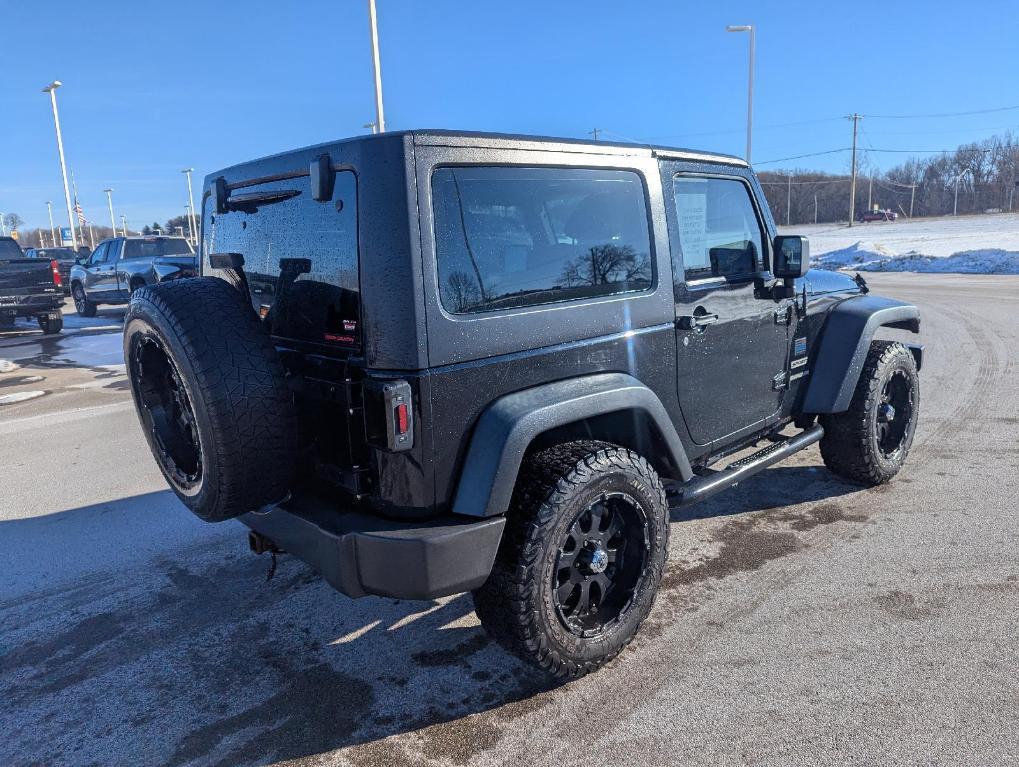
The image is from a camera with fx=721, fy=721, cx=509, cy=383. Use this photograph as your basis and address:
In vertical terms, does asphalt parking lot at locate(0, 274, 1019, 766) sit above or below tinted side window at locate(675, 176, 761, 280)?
below

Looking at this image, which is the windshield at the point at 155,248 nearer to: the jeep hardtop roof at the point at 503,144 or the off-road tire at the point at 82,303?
the off-road tire at the point at 82,303

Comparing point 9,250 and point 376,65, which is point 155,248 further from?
point 376,65

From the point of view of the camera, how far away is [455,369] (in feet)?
7.99

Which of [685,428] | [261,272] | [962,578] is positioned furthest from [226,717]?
[962,578]

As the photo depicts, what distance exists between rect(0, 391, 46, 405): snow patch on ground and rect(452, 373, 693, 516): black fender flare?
7.54 metres

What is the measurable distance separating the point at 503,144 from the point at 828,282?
2719mm

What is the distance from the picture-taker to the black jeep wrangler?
2387 millimetres

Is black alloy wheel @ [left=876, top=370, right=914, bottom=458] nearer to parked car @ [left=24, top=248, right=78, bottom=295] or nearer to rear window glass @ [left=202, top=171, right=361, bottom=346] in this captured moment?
rear window glass @ [left=202, top=171, right=361, bottom=346]

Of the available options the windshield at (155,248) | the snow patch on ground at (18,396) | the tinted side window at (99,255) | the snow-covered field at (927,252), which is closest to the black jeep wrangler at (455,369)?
the snow patch on ground at (18,396)

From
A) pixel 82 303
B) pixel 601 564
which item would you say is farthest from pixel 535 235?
pixel 82 303

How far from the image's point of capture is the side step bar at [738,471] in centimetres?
331

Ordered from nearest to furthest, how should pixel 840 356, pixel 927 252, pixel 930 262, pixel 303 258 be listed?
pixel 303 258 < pixel 840 356 < pixel 930 262 < pixel 927 252

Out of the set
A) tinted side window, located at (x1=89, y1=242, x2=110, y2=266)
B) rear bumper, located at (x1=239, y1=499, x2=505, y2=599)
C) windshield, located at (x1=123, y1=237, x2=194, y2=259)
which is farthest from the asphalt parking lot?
tinted side window, located at (x1=89, y1=242, x2=110, y2=266)

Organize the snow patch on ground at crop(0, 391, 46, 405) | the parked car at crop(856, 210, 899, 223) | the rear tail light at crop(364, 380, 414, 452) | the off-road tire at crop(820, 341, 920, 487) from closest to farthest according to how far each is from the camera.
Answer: the rear tail light at crop(364, 380, 414, 452), the off-road tire at crop(820, 341, 920, 487), the snow patch on ground at crop(0, 391, 46, 405), the parked car at crop(856, 210, 899, 223)
